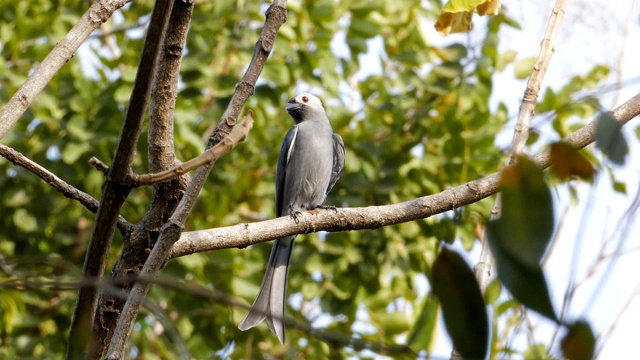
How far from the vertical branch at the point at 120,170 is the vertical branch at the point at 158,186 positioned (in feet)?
2.57

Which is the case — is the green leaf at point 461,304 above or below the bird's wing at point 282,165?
below

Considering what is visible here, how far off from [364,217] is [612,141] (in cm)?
169

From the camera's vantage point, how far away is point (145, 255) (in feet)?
8.55

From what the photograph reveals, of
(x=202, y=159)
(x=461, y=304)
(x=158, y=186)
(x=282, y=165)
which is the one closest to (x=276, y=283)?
(x=282, y=165)

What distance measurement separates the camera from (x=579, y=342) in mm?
1155

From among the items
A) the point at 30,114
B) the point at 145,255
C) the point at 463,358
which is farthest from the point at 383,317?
the point at 463,358

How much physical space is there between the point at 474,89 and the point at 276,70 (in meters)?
1.44

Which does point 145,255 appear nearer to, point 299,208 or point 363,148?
point 299,208

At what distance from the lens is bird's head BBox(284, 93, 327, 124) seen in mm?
5992

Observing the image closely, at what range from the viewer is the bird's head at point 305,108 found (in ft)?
19.7

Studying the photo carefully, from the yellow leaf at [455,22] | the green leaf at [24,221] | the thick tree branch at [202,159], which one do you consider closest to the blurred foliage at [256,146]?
the green leaf at [24,221]

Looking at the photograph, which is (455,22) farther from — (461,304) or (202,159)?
(461,304)

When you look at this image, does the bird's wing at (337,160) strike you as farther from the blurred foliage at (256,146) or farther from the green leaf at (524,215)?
the green leaf at (524,215)

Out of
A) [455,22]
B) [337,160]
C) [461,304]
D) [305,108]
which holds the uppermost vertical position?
[305,108]
